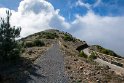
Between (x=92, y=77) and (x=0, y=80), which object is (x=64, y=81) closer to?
(x=92, y=77)

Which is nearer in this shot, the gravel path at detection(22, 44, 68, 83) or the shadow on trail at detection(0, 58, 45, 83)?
the shadow on trail at detection(0, 58, 45, 83)

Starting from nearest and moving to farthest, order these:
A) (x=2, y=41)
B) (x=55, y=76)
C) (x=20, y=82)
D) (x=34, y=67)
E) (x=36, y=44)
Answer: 1. (x=20, y=82)
2. (x=55, y=76)
3. (x=34, y=67)
4. (x=2, y=41)
5. (x=36, y=44)

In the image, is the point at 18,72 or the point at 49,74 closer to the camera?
the point at 49,74

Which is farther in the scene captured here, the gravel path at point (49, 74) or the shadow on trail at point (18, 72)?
the gravel path at point (49, 74)

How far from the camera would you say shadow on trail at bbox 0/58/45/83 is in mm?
26781

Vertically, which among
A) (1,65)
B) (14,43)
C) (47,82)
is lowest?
(47,82)

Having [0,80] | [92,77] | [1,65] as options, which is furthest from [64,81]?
[1,65]

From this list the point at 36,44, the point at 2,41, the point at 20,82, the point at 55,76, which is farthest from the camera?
the point at 36,44

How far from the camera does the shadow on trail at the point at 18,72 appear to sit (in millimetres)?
26781

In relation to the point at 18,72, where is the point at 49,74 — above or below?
below

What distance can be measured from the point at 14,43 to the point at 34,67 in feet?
24.4

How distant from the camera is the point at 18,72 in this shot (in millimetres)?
30266

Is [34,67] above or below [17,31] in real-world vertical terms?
below

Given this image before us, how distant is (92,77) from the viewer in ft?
96.4
